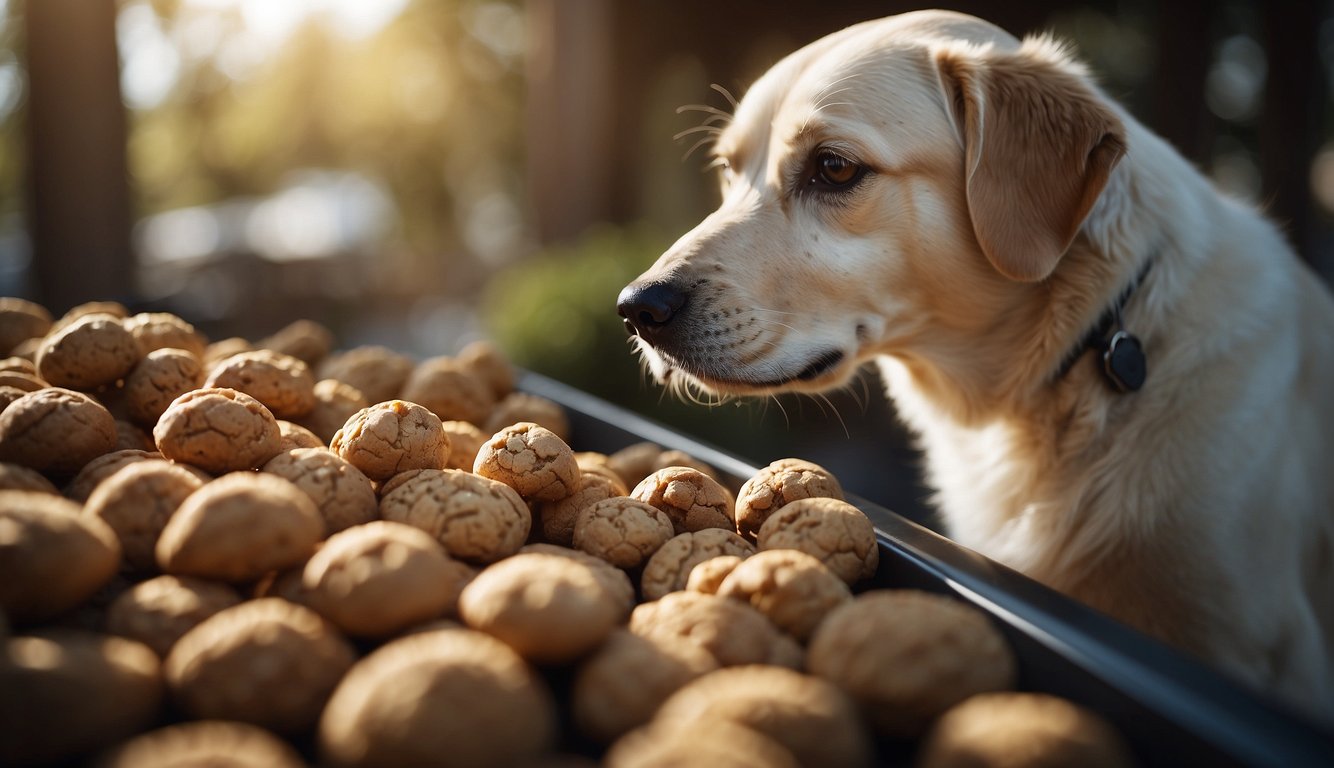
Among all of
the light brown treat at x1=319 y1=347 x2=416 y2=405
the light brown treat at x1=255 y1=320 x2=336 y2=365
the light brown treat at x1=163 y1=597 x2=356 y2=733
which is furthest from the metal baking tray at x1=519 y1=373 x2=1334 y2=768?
the light brown treat at x1=255 y1=320 x2=336 y2=365

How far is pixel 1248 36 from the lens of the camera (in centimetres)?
1041

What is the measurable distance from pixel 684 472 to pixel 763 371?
0.65 metres

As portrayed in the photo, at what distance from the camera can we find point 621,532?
119cm

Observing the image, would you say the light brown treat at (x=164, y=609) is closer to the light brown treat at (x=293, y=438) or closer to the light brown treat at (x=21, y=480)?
the light brown treat at (x=21, y=480)

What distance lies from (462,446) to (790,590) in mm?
715

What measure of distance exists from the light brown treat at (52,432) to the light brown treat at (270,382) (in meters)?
0.18

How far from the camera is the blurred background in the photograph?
376 cm

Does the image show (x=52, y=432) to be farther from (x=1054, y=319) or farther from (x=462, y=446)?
(x=1054, y=319)

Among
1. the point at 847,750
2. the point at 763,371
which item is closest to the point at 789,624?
the point at 847,750

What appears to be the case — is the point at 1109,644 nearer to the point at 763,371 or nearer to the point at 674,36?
the point at 763,371

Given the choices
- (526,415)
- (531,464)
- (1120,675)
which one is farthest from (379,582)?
(526,415)

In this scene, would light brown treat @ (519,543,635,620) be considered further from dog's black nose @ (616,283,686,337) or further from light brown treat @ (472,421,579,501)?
dog's black nose @ (616,283,686,337)

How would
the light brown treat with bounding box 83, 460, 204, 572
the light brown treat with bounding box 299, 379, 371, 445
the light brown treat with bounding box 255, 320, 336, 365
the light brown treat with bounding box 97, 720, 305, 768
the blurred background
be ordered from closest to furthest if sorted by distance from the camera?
the light brown treat with bounding box 97, 720, 305, 768
the light brown treat with bounding box 83, 460, 204, 572
the light brown treat with bounding box 299, 379, 371, 445
the light brown treat with bounding box 255, 320, 336, 365
the blurred background

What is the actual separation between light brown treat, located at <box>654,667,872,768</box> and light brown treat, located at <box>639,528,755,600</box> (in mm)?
311
